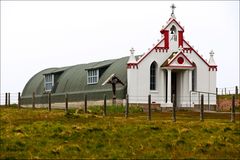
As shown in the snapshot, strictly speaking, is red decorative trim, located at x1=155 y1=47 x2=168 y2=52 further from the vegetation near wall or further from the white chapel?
the vegetation near wall

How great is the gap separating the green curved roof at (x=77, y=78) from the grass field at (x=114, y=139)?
2223cm

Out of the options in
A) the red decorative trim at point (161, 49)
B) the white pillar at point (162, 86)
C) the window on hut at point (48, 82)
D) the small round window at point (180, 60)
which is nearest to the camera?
the small round window at point (180, 60)

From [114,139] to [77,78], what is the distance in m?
36.6

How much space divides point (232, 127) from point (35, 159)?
1215 centimetres

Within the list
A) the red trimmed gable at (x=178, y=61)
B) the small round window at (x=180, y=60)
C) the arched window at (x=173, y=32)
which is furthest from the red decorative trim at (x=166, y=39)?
the small round window at (x=180, y=60)

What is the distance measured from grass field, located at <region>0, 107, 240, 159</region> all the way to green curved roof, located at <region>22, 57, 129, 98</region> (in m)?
22.2

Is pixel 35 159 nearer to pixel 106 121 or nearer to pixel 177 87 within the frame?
pixel 106 121

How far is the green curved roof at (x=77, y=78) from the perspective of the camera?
56.1 m

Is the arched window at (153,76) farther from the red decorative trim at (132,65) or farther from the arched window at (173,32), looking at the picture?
the arched window at (173,32)

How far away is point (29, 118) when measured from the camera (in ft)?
108

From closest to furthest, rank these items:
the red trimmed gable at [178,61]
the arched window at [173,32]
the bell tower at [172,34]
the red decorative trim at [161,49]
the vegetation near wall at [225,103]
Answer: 1. the red trimmed gable at [178,61]
2. the red decorative trim at [161,49]
3. the bell tower at [172,34]
4. the arched window at [173,32]
5. the vegetation near wall at [225,103]

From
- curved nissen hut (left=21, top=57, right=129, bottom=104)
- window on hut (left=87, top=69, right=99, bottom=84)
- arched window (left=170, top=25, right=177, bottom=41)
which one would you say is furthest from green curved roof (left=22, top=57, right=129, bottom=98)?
arched window (left=170, top=25, right=177, bottom=41)

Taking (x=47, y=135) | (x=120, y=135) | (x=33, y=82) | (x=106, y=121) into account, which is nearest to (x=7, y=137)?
(x=47, y=135)

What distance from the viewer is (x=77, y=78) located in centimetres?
6328
